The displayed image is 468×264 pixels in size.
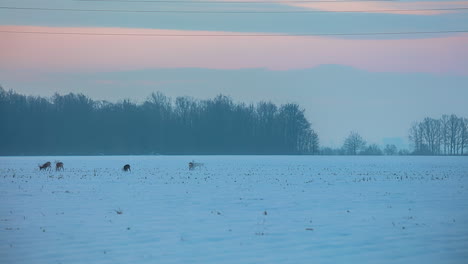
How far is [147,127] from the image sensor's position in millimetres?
121125

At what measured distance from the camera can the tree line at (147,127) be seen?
107688 mm

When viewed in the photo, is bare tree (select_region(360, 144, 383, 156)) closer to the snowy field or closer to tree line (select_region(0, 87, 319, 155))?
tree line (select_region(0, 87, 319, 155))

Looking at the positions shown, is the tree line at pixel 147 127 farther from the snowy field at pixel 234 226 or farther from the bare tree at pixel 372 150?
the snowy field at pixel 234 226


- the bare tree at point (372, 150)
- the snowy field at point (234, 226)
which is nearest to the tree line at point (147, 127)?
the bare tree at point (372, 150)

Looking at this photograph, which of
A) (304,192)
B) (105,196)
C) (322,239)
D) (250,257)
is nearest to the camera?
(250,257)

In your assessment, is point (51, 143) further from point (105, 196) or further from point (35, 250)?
point (35, 250)

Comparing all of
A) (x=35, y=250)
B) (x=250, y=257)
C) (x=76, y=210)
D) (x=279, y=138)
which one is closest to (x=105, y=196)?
(x=76, y=210)

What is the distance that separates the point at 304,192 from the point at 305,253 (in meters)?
10.8

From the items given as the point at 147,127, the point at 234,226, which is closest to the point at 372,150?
the point at 147,127

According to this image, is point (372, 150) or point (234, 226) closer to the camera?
point (234, 226)

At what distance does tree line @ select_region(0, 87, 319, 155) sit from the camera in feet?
353

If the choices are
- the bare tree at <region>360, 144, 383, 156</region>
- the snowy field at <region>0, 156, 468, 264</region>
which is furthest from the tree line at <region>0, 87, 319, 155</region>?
the snowy field at <region>0, 156, 468, 264</region>

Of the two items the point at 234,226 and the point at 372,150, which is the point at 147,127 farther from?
the point at 234,226

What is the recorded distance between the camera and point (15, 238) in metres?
11.6
